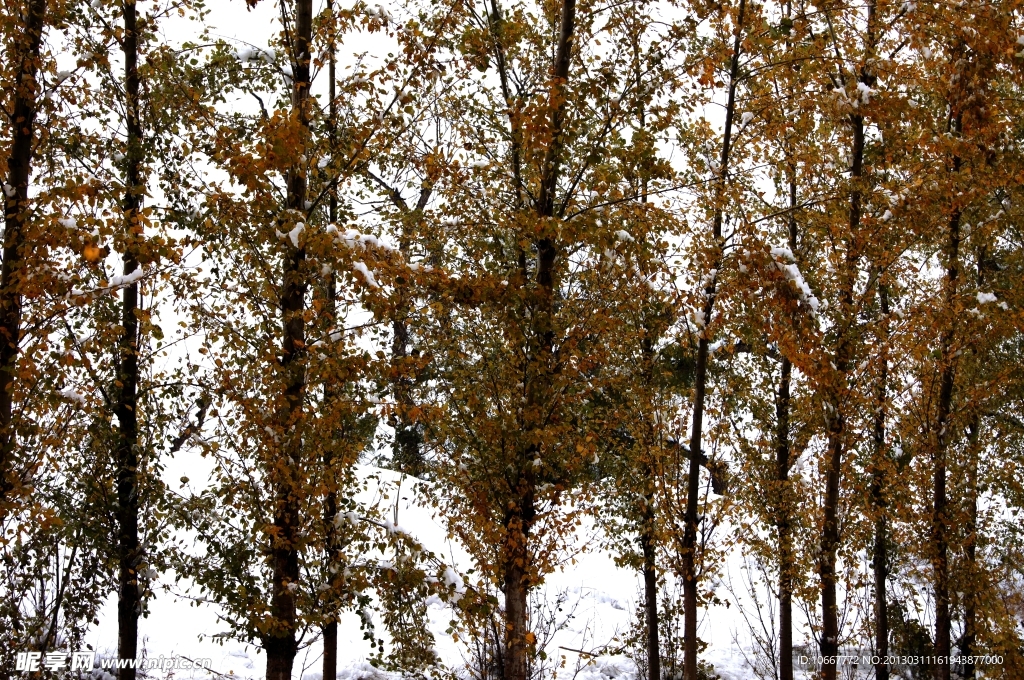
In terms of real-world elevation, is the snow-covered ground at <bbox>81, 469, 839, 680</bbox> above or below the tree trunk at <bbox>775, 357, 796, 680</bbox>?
below

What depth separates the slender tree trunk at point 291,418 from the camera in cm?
655

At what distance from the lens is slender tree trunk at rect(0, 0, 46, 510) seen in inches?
207

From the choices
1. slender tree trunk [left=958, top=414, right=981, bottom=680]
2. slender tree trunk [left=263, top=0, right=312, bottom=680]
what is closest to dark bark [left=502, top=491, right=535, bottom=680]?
slender tree trunk [left=263, top=0, right=312, bottom=680]

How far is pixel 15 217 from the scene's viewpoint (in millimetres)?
5336

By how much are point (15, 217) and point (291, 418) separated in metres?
2.24

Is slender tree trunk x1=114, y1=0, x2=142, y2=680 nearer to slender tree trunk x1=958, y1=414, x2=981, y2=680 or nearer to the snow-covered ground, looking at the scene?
the snow-covered ground

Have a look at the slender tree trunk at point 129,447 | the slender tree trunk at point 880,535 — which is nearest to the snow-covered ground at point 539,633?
the slender tree trunk at point 880,535

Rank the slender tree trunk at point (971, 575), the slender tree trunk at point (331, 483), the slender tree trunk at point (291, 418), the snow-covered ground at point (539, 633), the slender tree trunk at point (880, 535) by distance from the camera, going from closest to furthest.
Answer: the slender tree trunk at point (291, 418), the slender tree trunk at point (331, 483), the slender tree trunk at point (971, 575), the slender tree trunk at point (880, 535), the snow-covered ground at point (539, 633)

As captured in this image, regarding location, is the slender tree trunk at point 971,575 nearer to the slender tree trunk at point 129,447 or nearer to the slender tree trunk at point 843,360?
the slender tree trunk at point 843,360

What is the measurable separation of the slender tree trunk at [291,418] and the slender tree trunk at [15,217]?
67.7 inches

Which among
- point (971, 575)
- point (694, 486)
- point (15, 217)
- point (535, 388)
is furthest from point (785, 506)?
point (15, 217)

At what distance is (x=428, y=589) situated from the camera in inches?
279

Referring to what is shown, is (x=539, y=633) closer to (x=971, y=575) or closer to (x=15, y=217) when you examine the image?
(x=971, y=575)

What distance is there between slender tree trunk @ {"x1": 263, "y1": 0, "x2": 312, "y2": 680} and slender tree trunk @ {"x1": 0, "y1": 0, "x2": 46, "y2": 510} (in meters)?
1.72
